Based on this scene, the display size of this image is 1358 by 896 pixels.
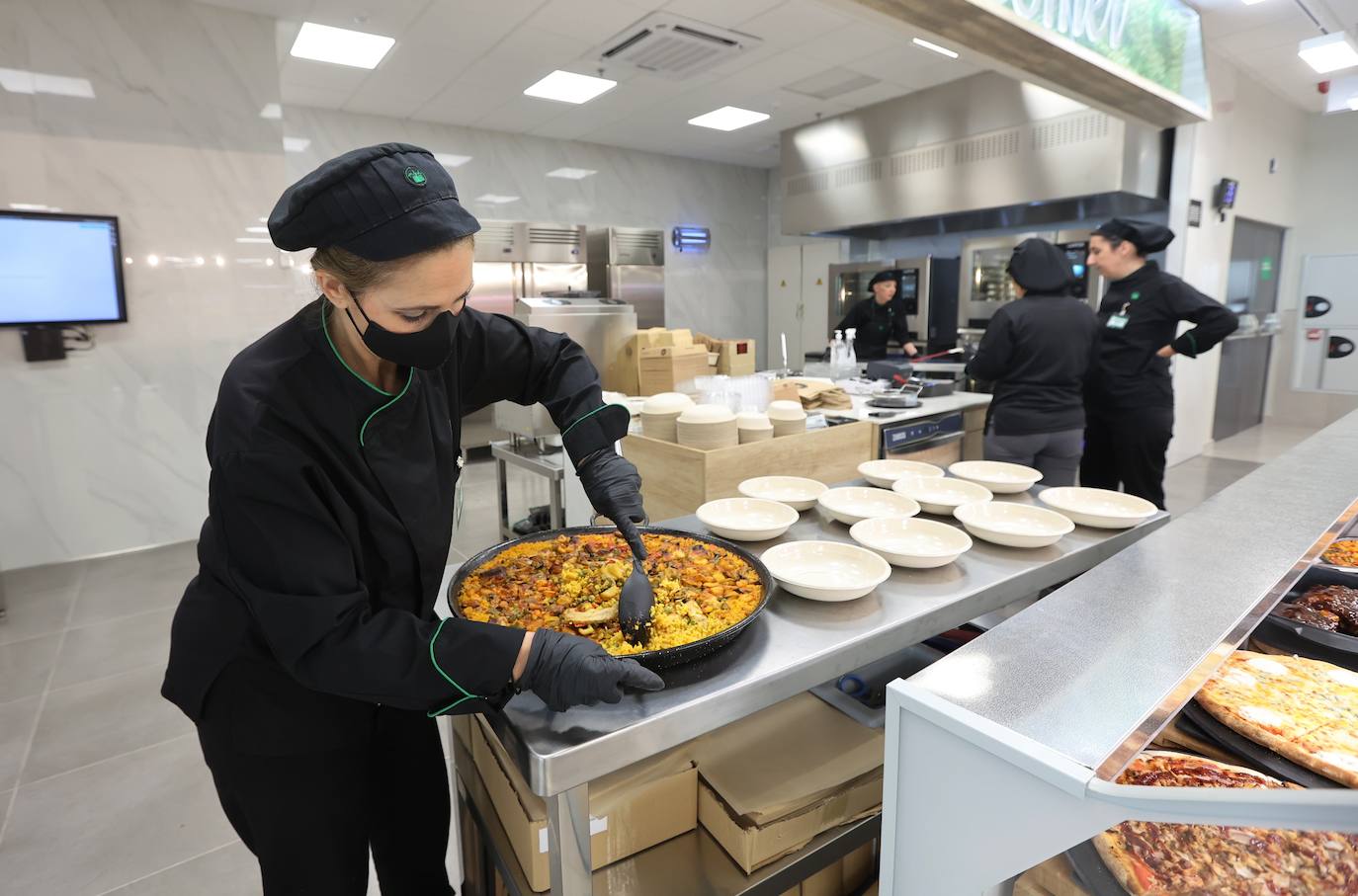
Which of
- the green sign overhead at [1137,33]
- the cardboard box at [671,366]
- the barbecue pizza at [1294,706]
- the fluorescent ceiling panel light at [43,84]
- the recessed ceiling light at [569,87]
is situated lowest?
the barbecue pizza at [1294,706]

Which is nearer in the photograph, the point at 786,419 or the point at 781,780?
the point at 781,780

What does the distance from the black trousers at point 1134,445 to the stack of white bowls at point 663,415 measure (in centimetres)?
222

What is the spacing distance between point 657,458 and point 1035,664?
2.16m

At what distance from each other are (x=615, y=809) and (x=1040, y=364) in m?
2.88

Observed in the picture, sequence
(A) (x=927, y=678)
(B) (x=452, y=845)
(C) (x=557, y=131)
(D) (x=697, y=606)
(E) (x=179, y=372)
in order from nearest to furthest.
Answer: (A) (x=927, y=678) < (D) (x=697, y=606) < (B) (x=452, y=845) < (E) (x=179, y=372) < (C) (x=557, y=131)

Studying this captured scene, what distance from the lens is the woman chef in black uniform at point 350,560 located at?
37.2 inches

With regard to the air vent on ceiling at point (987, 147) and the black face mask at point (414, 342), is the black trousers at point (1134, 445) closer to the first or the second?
the air vent on ceiling at point (987, 147)

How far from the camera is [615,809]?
1.29m

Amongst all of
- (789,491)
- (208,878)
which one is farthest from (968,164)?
(208,878)

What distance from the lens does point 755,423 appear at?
2852mm

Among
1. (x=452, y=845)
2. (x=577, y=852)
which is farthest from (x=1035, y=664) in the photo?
(x=452, y=845)

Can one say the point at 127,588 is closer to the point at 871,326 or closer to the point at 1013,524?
the point at 1013,524

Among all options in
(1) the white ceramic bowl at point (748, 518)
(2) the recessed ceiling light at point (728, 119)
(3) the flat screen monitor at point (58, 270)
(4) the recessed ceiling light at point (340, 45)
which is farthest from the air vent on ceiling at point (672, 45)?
(1) the white ceramic bowl at point (748, 518)

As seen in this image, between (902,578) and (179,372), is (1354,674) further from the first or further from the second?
(179,372)
